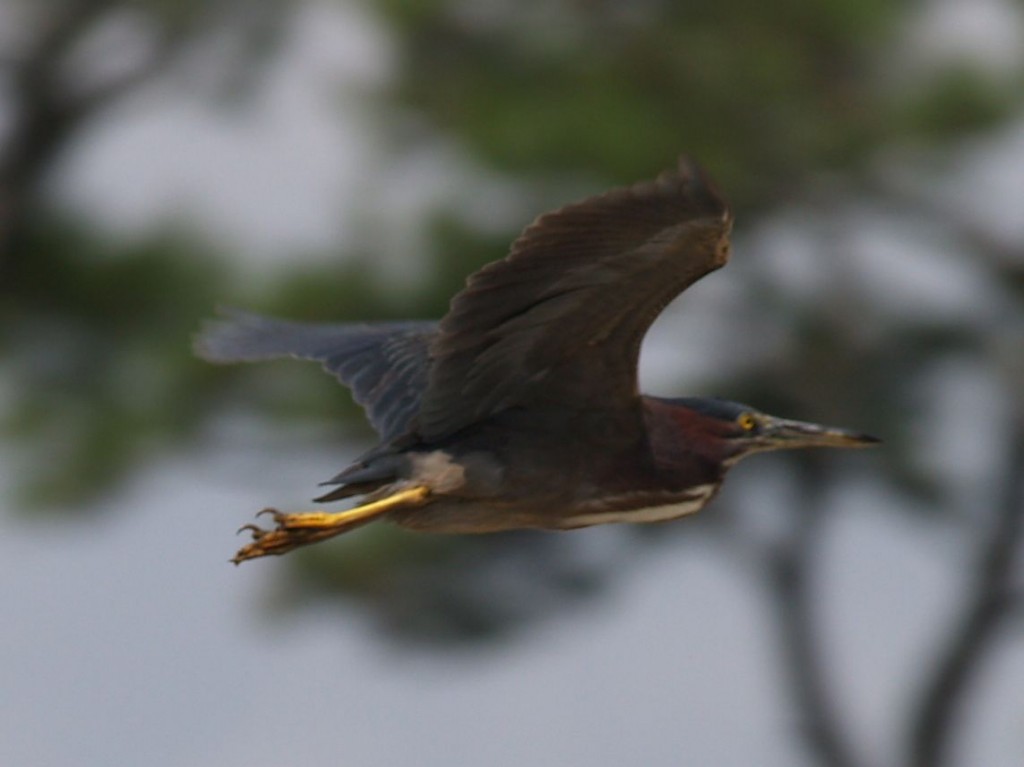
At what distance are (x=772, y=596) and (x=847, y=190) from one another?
2054mm

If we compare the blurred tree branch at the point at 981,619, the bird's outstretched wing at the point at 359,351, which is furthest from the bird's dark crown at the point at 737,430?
the blurred tree branch at the point at 981,619

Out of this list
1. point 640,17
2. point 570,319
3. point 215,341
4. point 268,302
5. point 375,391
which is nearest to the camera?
point 570,319

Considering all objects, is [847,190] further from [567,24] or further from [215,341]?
[215,341]

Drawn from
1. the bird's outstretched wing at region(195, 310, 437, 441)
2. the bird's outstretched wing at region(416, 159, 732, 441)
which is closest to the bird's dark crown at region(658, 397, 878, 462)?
the bird's outstretched wing at region(416, 159, 732, 441)

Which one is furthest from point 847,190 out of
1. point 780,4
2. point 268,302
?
point 268,302

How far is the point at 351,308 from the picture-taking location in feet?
39.9

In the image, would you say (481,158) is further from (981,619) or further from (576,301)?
(576,301)

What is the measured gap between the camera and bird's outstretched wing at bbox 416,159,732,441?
13.0 ft

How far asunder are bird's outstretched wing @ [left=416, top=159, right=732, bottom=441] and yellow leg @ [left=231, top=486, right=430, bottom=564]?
138 millimetres

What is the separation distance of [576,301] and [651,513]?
1.80ft

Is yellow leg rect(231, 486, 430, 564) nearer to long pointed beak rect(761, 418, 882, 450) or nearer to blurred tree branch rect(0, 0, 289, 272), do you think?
long pointed beak rect(761, 418, 882, 450)

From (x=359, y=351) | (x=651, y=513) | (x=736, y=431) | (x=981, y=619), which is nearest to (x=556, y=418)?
(x=651, y=513)

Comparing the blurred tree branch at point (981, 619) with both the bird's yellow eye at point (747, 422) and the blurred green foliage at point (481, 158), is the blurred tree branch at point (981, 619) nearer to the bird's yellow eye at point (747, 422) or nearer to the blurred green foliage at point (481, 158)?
the blurred green foliage at point (481, 158)

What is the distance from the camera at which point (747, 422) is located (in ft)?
15.4
